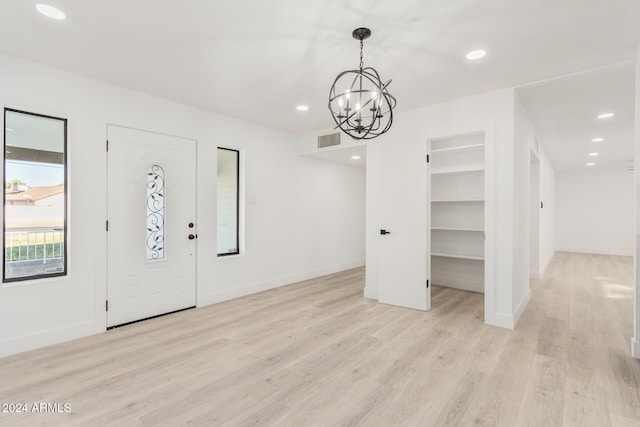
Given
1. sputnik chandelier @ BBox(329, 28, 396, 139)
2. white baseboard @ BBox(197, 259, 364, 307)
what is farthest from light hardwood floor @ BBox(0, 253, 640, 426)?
sputnik chandelier @ BBox(329, 28, 396, 139)

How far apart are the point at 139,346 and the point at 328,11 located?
11.2 ft

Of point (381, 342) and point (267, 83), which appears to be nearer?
point (381, 342)

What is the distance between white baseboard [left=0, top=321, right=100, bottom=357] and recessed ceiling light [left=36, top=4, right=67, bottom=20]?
2801 mm

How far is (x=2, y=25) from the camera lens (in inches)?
95.2

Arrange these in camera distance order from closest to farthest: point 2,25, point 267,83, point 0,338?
point 2,25, point 0,338, point 267,83

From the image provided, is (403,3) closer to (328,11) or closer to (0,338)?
(328,11)

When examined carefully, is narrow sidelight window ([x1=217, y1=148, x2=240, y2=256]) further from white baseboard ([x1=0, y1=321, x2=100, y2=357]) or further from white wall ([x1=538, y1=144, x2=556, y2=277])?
white wall ([x1=538, y1=144, x2=556, y2=277])

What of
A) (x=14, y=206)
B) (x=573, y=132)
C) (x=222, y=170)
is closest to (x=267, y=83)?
(x=222, y=170)

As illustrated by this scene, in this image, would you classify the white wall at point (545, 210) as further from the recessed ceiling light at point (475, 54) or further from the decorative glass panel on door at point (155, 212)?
the decorative glass panel on door at point (155, 212)

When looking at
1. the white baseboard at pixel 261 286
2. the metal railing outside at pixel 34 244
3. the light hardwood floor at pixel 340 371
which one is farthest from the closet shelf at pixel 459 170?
the metal railing outside at pixel 34 244

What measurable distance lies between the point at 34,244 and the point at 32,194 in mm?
493

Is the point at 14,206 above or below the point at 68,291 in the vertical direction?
above

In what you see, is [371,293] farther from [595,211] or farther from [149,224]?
[595,211]

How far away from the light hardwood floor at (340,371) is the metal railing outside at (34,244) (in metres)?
0.90
